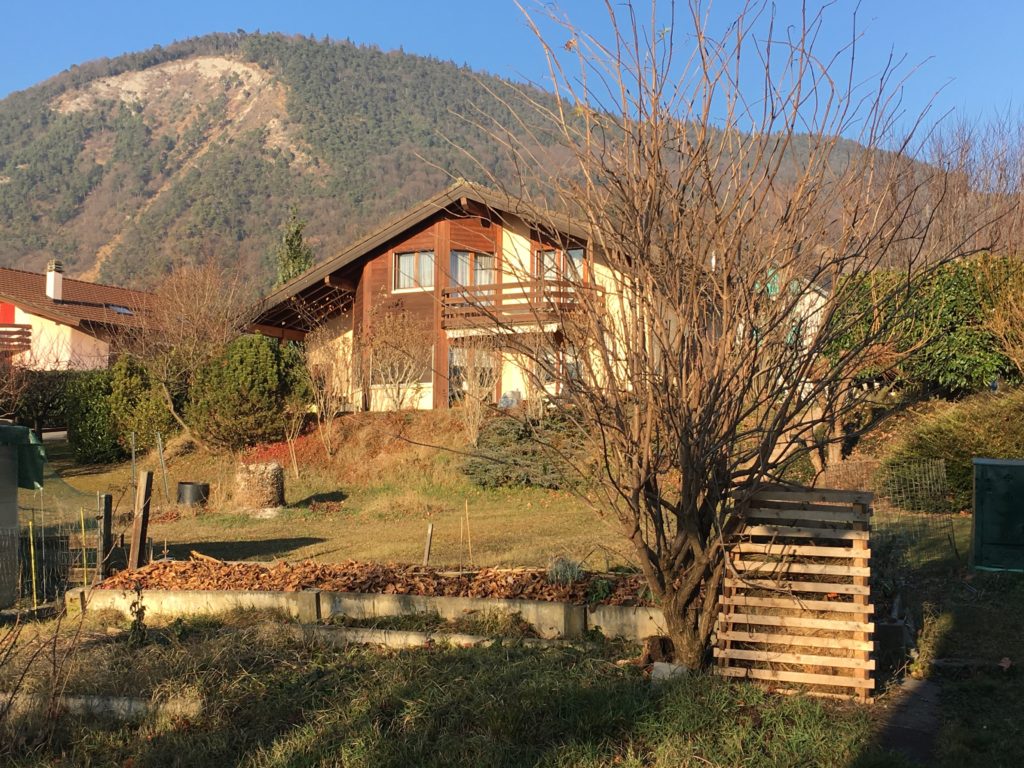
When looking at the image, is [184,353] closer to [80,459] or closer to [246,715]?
[80,459]

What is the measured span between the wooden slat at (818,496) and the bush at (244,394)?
18045mm

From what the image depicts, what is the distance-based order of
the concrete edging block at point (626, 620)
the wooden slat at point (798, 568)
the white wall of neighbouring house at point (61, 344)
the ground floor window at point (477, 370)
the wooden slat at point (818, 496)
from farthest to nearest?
the white wall of neighbouring house at point (61, 344) < the ground floor window at point (477, 370) < the concrete edging block at point (626, 620) < the wooden slat at point (818, 496) < the wooden slat at point (798, 568)

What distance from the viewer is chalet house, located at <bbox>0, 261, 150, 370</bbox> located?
36219 mm

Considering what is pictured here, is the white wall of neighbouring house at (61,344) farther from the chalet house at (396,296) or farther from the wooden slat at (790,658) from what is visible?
the wooden slat at (790,658)

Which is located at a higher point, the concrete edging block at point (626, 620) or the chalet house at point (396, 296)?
the chalet house at point (396, 296)

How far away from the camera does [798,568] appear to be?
18.9ft

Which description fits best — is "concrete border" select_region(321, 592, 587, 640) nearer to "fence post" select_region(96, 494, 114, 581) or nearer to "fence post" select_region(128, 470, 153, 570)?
"fence post" select_region(128, 470, 153, 570)

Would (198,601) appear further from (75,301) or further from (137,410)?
(75,301)

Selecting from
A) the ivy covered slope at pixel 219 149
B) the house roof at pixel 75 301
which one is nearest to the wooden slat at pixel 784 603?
the house roof at pixel 75 301

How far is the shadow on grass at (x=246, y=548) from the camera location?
481 inches

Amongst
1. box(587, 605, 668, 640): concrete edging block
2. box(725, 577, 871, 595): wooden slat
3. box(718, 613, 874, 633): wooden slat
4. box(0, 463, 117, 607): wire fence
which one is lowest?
box(0, 463, 117, 607): wire fence

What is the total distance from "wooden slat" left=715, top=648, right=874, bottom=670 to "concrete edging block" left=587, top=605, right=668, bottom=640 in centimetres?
93

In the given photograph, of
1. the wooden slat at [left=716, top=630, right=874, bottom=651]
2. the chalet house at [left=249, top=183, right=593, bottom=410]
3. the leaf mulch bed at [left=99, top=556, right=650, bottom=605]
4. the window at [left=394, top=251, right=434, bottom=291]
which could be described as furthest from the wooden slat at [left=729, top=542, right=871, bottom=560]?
the window at [left=394, top=251, right=434, bottom=291]

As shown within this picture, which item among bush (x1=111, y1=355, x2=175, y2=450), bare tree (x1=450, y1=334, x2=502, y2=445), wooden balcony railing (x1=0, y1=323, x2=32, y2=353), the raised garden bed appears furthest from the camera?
wooden balcony railing (x1=0, y1=323, x2=32, y2=353)
